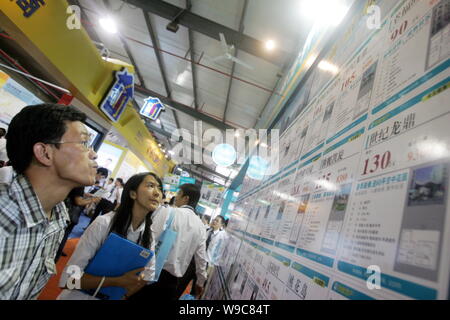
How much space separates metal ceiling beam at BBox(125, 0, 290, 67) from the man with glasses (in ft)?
13.5

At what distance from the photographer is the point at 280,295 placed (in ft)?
2.97

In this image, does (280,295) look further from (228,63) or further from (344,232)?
(228,63)

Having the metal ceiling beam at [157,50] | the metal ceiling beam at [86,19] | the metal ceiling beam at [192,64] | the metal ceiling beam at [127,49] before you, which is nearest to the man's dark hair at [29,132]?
the metal ceiling beam at [192,64]

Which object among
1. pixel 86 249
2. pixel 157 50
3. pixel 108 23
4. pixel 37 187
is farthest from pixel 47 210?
pixel 157 50

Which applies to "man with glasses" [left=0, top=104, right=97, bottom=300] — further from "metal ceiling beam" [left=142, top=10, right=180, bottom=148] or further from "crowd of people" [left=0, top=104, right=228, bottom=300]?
"metal ceiling beam" [left=142, top=10, right=180, bottom=148]

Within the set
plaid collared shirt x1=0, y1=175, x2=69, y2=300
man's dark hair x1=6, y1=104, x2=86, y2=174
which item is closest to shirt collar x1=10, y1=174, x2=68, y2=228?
plaid collared shirt x1=0, y1=175, x2=69, y2=300

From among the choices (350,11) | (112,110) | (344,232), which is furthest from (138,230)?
(112,110)

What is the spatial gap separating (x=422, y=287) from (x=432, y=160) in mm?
264

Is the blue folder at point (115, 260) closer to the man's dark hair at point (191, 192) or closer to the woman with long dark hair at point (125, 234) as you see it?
the woman with long dark hair at point (125, 234)

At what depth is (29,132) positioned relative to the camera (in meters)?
1.09

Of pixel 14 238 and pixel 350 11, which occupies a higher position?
pixel 350 11

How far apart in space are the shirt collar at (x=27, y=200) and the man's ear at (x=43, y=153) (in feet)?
0.35
